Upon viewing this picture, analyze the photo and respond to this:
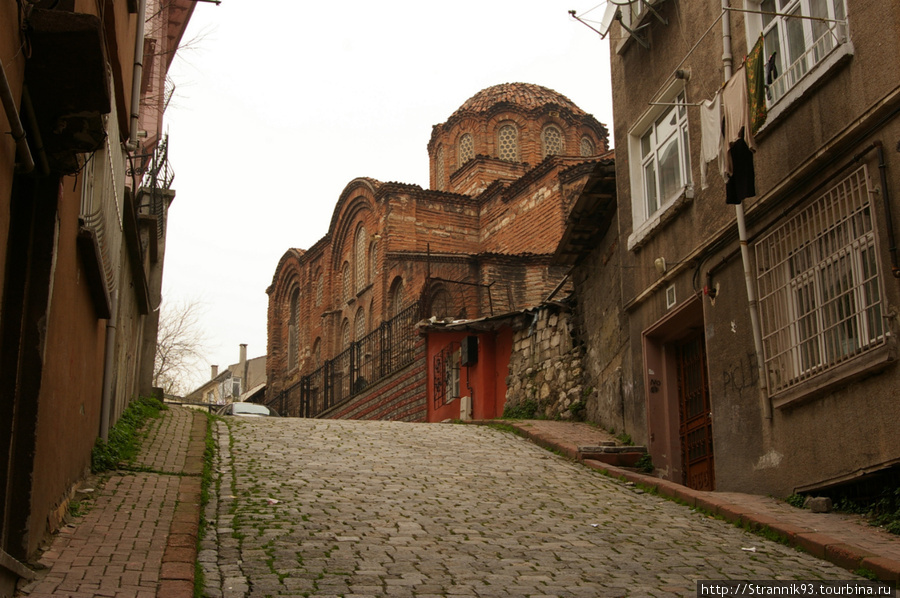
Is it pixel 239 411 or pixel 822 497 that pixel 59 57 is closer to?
pixel 822 497

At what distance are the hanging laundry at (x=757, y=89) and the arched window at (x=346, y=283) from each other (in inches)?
1012

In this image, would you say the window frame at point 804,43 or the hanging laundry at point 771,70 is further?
the hanging laundry at point 771,70

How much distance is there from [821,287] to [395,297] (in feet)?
72.1

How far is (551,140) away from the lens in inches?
1302

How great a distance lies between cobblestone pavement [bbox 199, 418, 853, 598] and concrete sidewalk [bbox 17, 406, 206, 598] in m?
0.23

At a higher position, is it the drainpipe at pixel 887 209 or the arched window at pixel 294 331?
the arched window at pixel 294 331

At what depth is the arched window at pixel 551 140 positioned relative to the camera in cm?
3284

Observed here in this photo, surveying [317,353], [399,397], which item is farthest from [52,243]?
[317,353]

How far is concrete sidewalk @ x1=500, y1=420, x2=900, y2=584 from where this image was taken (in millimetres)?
6590

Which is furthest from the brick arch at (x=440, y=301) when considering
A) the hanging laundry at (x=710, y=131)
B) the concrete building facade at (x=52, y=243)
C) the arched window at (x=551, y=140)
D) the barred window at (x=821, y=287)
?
the concrete building facade at (x=52, y=243)

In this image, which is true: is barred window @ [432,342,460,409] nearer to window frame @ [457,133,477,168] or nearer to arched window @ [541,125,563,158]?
arched window @ [541,125,563,158]

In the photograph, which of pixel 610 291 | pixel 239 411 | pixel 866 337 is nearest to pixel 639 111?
pixel 610 291

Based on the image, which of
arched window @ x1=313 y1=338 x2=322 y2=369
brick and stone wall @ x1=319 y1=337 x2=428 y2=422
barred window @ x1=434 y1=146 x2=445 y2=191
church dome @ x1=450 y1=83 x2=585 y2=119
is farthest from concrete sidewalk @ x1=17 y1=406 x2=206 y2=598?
arched window @ x1=313 y1=338 x2=322 y2=369

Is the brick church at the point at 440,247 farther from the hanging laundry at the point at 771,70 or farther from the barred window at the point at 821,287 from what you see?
the hanging laundry at the point at 771,70
